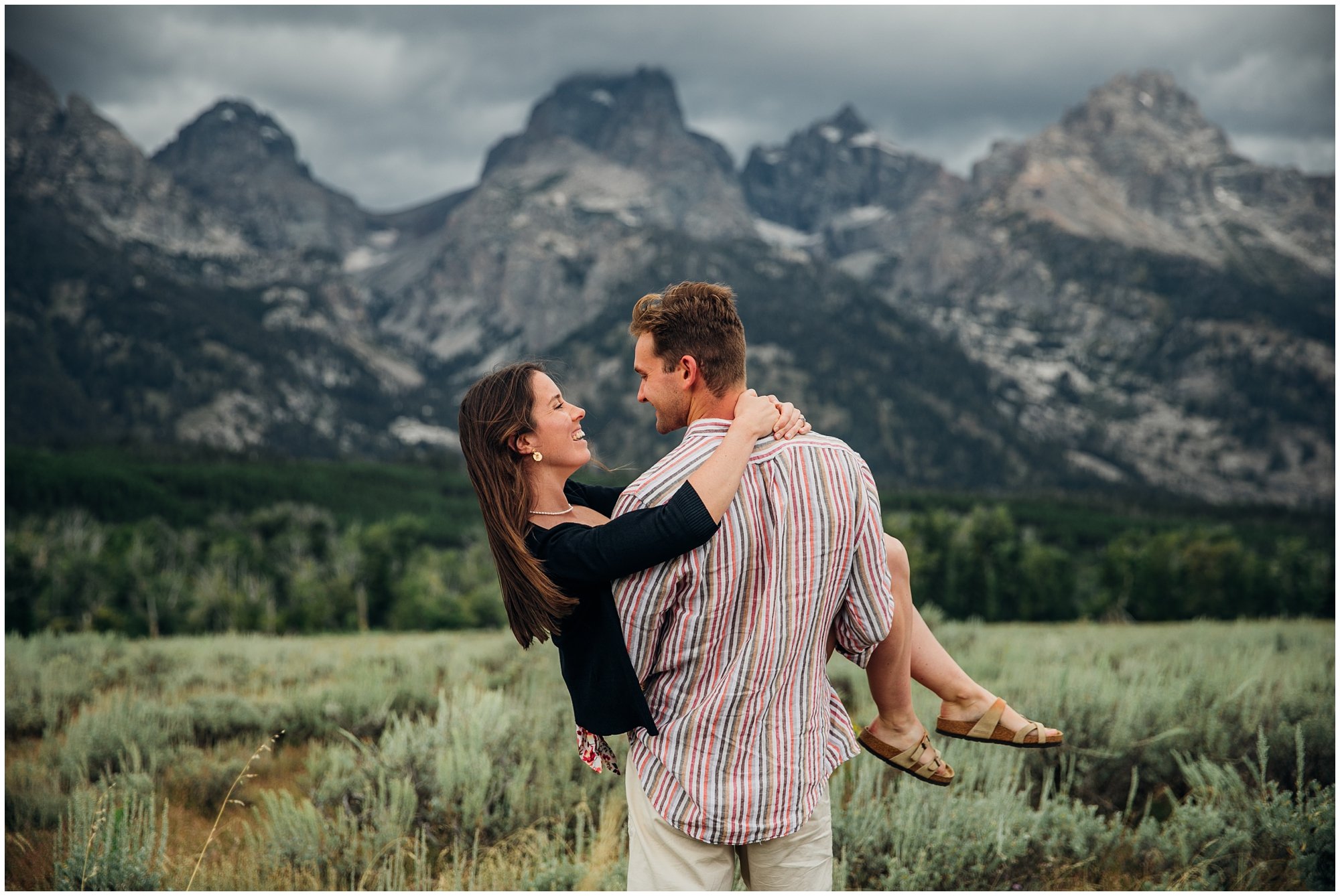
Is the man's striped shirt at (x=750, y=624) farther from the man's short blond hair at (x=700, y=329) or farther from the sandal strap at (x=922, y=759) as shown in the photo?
the sandal strap at (x=922, y=759)

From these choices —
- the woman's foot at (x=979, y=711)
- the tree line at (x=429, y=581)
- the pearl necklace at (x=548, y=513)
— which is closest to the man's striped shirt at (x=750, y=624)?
the pearl necklace at (x=548, y=513)

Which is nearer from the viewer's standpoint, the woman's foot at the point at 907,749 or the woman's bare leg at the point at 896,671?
the woman's bare leg at the point at 896,671

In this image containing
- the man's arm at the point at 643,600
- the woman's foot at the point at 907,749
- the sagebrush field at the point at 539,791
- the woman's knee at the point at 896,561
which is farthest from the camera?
the sagebrush field at the point at 539,791

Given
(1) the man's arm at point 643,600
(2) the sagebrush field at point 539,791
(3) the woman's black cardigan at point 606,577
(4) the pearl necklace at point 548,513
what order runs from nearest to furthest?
(3) the woman's black cardigan at point 606,577 → (1) the man's arm at point 643,600 → (4) the pearl necklace at point 548,513 → (2) the sagebrush field at point 539,791

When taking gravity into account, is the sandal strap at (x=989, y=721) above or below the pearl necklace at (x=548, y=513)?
below

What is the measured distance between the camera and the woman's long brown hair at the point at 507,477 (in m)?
2.55

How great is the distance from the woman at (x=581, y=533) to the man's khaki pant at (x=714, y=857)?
286mm

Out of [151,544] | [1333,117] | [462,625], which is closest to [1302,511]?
[462,625]

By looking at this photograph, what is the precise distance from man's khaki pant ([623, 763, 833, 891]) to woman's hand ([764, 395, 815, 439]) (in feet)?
3.59

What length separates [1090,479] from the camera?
19788 centimetres

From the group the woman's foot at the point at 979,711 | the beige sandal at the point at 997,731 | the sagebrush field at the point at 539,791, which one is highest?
the woman's foot at the point at 979,711

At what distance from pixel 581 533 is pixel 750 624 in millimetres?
537

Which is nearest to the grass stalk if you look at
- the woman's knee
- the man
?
the man

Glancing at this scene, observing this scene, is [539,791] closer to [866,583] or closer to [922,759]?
[922,759]
